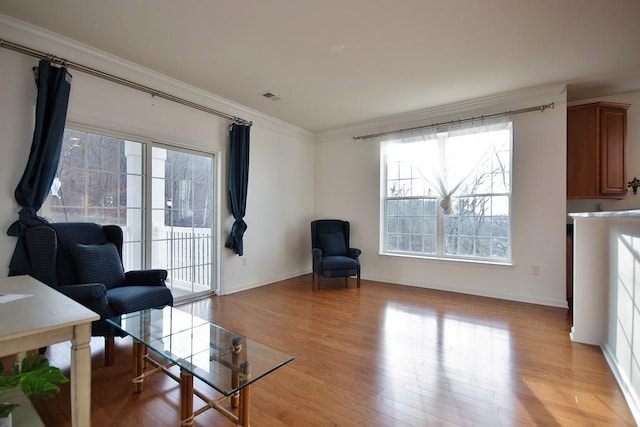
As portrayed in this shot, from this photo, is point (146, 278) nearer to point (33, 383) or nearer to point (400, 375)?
point (33, 383)

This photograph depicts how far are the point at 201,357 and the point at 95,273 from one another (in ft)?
5.11

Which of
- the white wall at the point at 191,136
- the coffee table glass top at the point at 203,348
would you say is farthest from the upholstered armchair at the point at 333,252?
the coffee table glass top at the point at 203,348

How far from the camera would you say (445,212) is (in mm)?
4523

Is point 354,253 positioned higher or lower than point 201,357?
higher

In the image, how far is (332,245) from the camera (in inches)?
199

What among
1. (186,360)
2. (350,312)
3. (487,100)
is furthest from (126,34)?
(487,100)

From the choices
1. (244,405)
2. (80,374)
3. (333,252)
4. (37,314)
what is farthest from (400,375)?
(333,252)

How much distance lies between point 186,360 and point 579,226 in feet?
11.0

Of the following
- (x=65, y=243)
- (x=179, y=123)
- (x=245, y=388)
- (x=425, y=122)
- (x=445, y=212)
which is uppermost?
(x=425, y=122)

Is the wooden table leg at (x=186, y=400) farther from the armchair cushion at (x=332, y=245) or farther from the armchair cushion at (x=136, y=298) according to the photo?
the armchair cushion at (x=332, y=245)

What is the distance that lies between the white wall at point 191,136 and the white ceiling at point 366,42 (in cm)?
18

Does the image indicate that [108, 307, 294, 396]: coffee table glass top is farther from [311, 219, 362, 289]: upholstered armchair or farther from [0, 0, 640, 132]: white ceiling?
[311, 219, 362, 289]: upholstered armchair

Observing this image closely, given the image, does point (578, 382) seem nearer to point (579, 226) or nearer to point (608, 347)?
point (608, 347)

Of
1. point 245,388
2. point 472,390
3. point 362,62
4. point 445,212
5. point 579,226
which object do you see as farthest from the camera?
point 445,212
